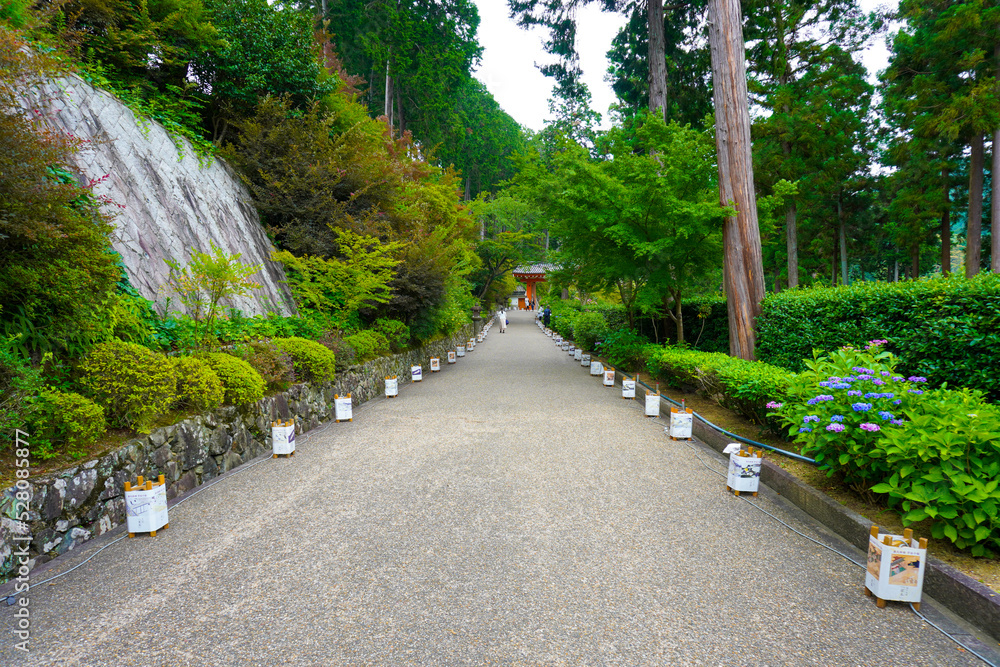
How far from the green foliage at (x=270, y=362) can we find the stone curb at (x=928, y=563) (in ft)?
17.6

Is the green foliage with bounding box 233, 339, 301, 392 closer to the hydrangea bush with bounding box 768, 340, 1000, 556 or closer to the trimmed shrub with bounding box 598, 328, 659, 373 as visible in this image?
the hydrangea bush with bounding box 768, 340, 1000, 556

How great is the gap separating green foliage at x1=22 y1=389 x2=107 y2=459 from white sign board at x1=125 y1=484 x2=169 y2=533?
454 mm

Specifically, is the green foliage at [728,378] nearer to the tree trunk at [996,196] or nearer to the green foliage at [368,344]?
the green foliage at [368,344]

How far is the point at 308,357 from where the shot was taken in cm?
637

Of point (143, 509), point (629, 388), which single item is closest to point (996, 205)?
point (629, 388)

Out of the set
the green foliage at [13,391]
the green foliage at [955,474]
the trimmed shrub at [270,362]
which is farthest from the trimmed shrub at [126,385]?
the green foliage at [955,474]

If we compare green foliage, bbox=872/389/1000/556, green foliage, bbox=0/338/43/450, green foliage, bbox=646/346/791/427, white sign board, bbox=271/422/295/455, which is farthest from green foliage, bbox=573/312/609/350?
green foliage, bbox=0/338/43/450

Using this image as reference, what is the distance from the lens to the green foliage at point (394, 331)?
10008 mm

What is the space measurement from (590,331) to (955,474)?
12041mm

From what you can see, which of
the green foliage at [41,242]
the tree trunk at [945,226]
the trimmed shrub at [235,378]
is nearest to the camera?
the green foliage at [41,242]

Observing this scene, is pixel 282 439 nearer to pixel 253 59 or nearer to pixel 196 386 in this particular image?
pixel 196 386

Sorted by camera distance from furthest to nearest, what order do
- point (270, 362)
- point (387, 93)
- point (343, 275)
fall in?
point (387, 93) < point (343, 275) < point (270, 362)

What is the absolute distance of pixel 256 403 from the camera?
5.09 metres

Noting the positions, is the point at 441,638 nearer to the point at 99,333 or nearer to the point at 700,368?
the point at 99,333
